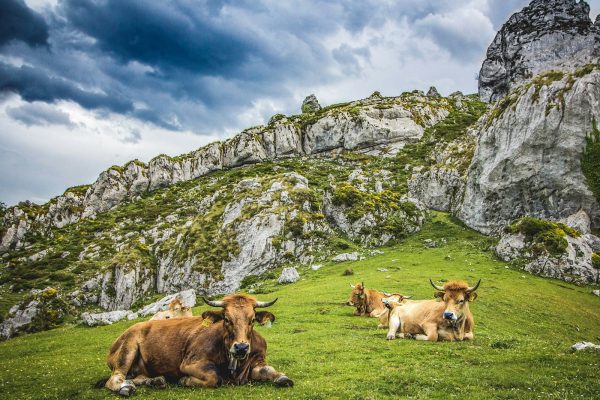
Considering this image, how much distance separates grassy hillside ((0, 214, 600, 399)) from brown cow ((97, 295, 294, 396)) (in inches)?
13.2

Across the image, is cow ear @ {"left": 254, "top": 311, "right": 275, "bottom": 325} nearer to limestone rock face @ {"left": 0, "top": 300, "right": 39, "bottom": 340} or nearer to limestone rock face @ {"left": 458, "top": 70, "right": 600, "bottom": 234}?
limestone rock face @ {"left": 0, "top": 300, "right": 39, "bottom": 340}

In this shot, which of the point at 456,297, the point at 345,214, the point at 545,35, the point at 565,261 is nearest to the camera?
the point at 456,297

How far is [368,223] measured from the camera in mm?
57781

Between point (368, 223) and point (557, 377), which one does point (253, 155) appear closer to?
point (368, 223)

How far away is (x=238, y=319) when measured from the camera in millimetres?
8047

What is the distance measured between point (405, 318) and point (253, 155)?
9715 cm

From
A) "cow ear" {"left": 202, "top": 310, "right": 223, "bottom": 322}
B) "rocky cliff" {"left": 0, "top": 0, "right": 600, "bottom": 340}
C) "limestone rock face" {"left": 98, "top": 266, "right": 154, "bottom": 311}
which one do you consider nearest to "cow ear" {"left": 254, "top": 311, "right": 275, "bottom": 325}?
"cow ear" {"left": 202, "top": 310, "right": 223, "bottom": 322}

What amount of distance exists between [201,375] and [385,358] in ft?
18.4

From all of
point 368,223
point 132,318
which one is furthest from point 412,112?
point 132,318

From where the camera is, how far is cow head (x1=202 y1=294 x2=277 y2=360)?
7.53 meters

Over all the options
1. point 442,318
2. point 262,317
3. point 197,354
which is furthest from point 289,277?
point 197,354

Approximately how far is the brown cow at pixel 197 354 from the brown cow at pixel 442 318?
23.0 feet

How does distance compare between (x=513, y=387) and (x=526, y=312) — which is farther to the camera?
(x=526, y=312)

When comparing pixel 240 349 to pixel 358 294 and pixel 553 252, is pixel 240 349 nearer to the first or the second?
pixel 358 294
